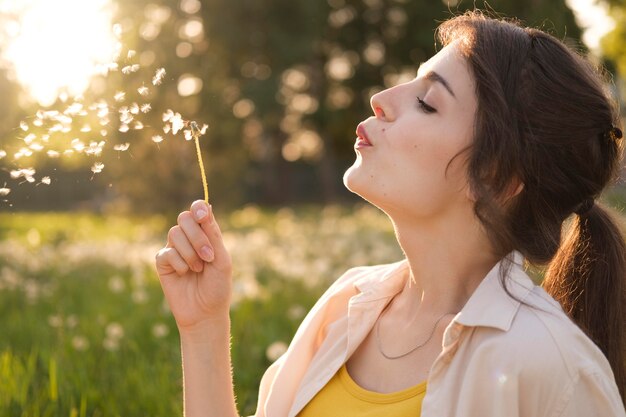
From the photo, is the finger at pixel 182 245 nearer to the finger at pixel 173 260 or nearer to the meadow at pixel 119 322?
the finger at pixel 173 260

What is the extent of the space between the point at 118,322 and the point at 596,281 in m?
3.31

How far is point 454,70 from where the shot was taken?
7.13 ft

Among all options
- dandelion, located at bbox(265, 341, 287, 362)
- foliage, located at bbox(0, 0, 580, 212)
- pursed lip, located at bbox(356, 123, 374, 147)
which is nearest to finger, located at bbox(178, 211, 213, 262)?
pursed lip, located at bbox(356, 123, 374, 147)

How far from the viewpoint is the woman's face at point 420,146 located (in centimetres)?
211

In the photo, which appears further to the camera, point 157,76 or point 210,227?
point 210,227

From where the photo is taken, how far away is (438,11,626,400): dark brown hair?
6.84ft

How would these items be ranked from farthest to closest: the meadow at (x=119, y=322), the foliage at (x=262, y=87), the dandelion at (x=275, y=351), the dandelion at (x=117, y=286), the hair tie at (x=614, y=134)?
the foliage at (x=262, y=87)
the dandelion at (x=117, y=286)
the dandelion at (x=275, y=351)
the meadow at (x=119, y=322)
the hair tie at (x=614, y=134)

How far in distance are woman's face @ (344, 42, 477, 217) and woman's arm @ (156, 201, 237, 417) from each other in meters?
0.47

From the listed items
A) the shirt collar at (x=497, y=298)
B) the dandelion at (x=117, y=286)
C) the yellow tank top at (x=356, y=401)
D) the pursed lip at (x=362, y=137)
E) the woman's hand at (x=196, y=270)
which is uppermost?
the pursed lip at (x=362, y=137)

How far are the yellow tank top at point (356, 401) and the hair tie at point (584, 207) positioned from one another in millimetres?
645

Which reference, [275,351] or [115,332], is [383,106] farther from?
[115,332]

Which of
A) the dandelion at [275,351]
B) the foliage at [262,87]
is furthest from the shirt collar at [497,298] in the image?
the foliage at [262,87]

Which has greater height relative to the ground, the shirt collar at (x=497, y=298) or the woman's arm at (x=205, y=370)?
the shirt collar at (x=497, y=298)

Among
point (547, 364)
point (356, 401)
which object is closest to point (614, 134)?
point (547, 364)
